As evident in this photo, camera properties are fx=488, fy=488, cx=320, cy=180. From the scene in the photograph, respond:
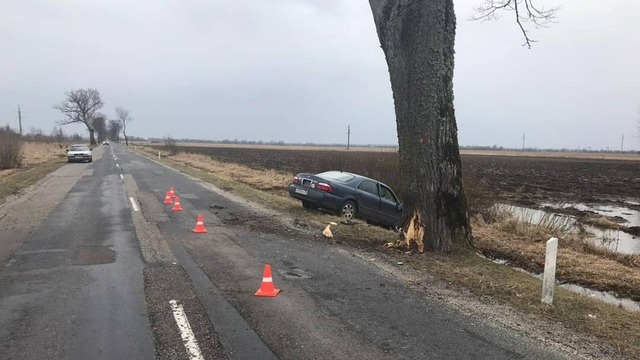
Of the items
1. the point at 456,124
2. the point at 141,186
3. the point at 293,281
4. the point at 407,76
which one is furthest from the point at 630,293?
the point at 141,186

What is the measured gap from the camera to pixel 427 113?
8.12 m

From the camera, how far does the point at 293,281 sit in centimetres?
656

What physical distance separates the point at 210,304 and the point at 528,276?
508 cm

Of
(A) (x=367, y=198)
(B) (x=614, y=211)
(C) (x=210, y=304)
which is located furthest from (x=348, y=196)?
(B) (x=614, y=211)

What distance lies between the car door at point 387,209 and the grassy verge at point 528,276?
1806mm

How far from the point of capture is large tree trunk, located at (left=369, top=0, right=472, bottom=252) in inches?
315

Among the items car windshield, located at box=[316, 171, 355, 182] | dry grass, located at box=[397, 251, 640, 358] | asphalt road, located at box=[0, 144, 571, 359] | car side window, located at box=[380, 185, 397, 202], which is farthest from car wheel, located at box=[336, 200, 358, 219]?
dry grass, located at box=[397, 251, 640, 358]

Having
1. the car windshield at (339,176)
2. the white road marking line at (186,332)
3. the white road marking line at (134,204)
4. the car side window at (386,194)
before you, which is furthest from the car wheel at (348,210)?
the white road marking line at (186,332)

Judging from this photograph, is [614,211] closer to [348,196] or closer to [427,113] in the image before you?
[348,196]

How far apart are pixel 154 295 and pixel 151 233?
4133mm

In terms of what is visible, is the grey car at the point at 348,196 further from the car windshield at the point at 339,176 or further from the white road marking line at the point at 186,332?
the white road marking line at the point at 186,332

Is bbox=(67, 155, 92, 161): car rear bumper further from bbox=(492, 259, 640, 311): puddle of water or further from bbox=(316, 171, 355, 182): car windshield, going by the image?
bbox=(492, 259, 640, 311): puddle of water

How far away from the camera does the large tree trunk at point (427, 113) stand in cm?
801

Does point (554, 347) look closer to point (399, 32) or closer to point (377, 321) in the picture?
point (377, 321)
